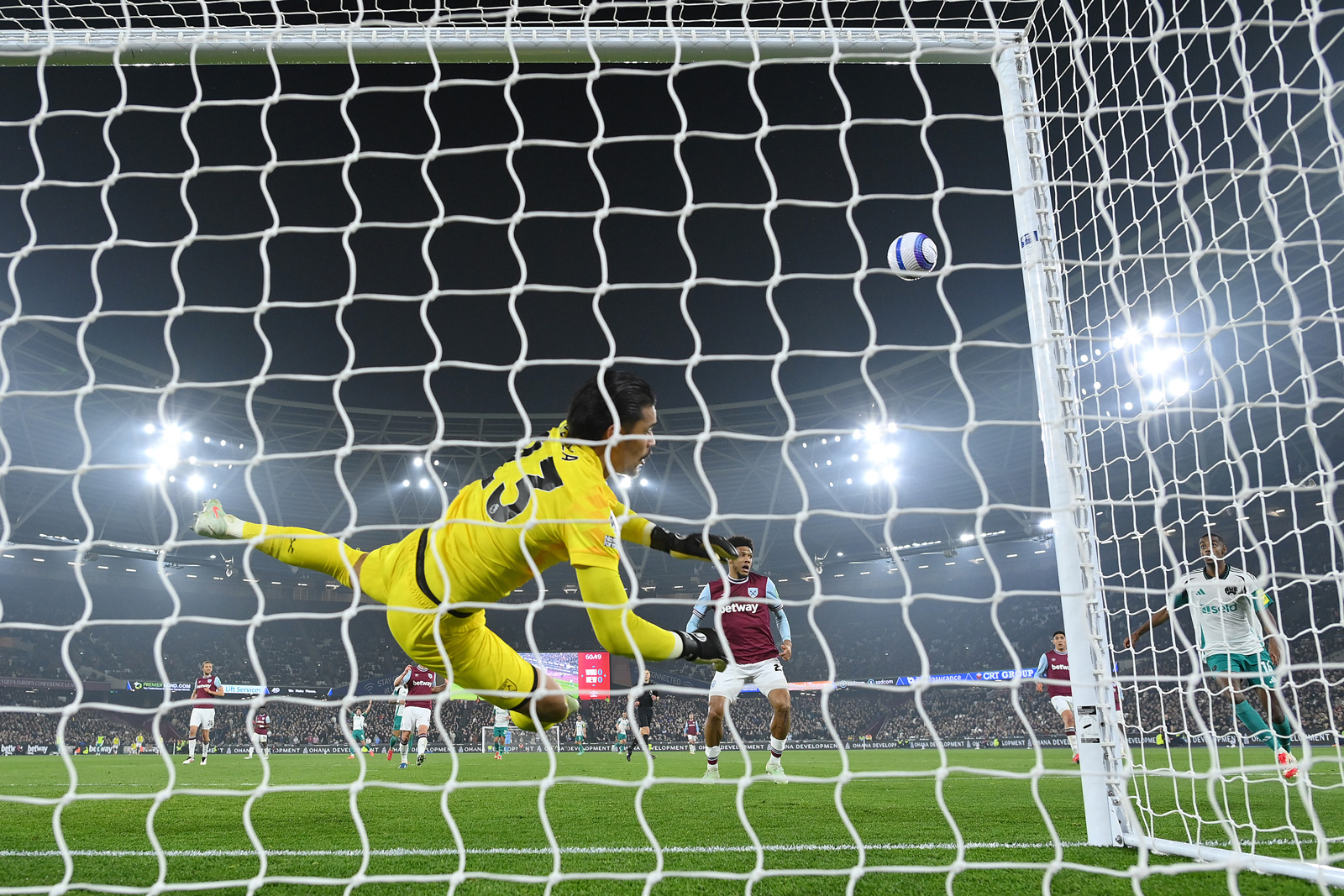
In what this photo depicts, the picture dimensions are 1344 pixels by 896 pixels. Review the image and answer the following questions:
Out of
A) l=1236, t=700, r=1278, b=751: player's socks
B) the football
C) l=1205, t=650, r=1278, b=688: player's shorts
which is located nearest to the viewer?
the football

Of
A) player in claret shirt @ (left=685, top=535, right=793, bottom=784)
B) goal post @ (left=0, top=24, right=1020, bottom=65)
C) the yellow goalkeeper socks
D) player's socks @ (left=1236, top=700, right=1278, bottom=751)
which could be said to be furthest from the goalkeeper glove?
player's socks @ (left=1236, top=700, right=1278, bottom=751)

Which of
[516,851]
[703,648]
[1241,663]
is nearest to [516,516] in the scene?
[703,648]

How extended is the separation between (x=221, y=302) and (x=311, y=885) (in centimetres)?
2019

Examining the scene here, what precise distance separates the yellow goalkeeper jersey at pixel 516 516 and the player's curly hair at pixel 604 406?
8 cm

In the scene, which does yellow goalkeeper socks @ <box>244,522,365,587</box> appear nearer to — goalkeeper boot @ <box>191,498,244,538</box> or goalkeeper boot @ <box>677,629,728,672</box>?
goalkeeper boot @ <box>191,498,244,538</box>

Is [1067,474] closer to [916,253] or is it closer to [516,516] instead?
[916,253]

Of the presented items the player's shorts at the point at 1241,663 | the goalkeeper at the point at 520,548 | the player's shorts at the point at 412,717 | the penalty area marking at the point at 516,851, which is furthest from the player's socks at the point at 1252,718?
the player's shorts at the point at 412,717

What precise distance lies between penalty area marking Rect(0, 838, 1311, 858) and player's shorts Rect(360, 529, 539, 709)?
2.70 feet

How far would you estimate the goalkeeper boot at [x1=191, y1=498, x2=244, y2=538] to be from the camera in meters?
3.45

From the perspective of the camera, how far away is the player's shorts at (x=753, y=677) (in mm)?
7117

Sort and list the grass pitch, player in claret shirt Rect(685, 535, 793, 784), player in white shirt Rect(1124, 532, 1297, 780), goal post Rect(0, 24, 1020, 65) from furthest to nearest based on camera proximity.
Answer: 1. player in claret shirt Rect(685, 535, 793, 784)
2. player in white shirt Rect(1124, 532, 1297, 780)
3. goal post Rect(0, 24, 1020, 65)
4. the grass pitch

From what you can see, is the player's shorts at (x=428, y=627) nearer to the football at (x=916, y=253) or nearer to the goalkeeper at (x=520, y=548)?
the goalkeeper at (x=520, y=548)

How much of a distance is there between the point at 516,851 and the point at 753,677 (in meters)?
3.80

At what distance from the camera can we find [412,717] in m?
14.3
